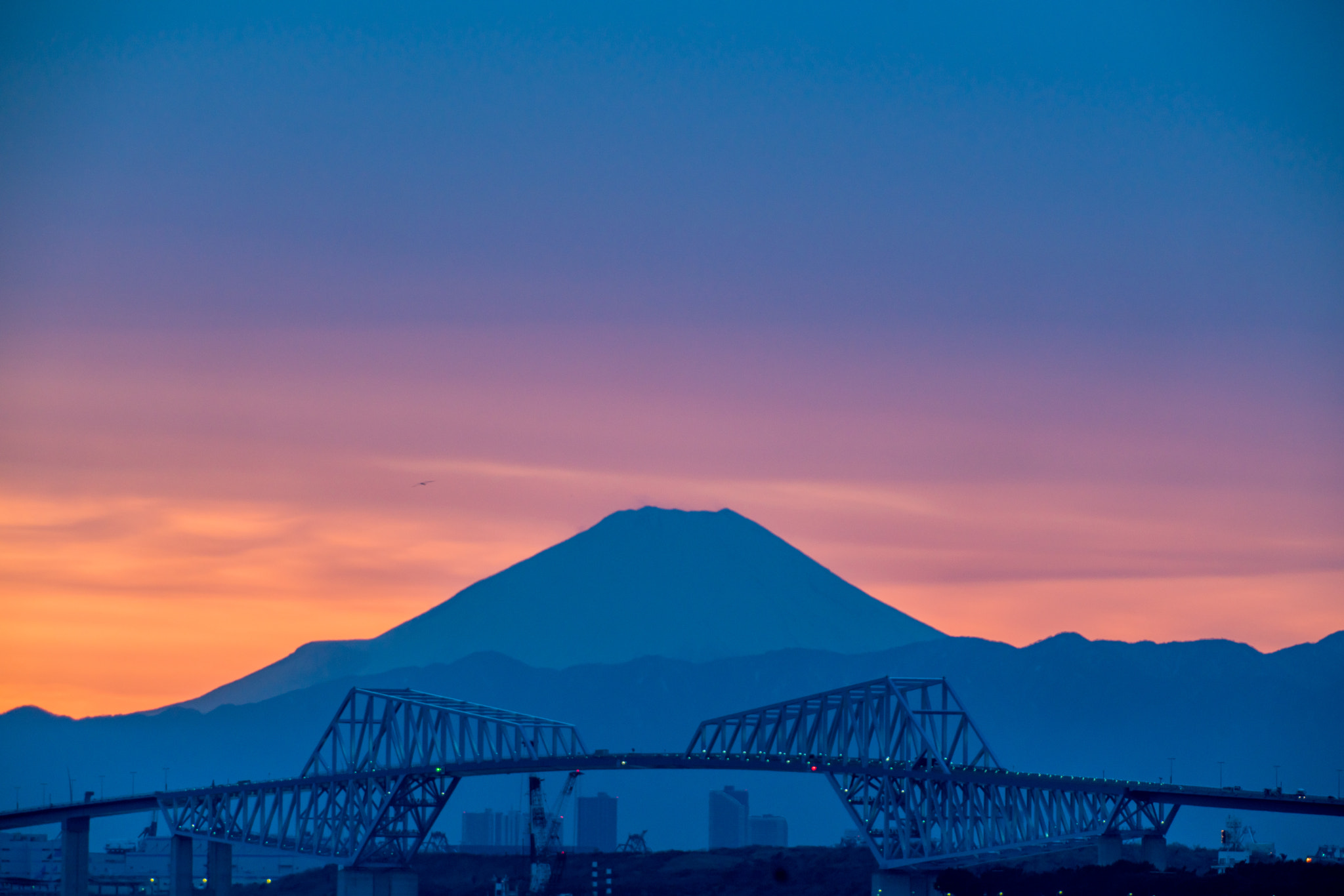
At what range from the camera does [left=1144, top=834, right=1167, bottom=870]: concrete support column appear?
18600 centimetres

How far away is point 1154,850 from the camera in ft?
613

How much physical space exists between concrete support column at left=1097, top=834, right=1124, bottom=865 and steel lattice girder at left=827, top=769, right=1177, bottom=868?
609mm

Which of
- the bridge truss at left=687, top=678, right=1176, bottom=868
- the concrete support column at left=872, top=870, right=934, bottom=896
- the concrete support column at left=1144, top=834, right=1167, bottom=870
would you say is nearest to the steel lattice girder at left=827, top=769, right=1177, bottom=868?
the bridge truss at left=687, top=678, right=1176, bottom=868

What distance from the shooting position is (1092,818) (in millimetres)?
190125

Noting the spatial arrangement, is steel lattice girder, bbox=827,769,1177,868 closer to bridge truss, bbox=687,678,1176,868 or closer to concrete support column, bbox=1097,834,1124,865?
bridge truss, bbox=687,678,1176,868

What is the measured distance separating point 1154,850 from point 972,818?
19.0 meters

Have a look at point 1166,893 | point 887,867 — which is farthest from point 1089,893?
point 887,867

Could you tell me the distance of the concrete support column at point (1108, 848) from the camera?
188 metres

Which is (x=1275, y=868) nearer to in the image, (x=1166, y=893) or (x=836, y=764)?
(x=1166, y=893)

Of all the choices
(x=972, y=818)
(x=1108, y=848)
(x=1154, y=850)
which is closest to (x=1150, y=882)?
(x=1154, y=850)

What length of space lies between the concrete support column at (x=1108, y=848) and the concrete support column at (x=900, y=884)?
17.5m

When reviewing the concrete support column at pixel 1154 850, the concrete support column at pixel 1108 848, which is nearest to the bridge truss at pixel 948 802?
the concrete support column at pixel 1108 848

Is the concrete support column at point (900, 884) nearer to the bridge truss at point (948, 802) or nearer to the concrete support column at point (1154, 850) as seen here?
the bridge truss at point (948, 802)

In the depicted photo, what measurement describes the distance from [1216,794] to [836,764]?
38.5 meters
